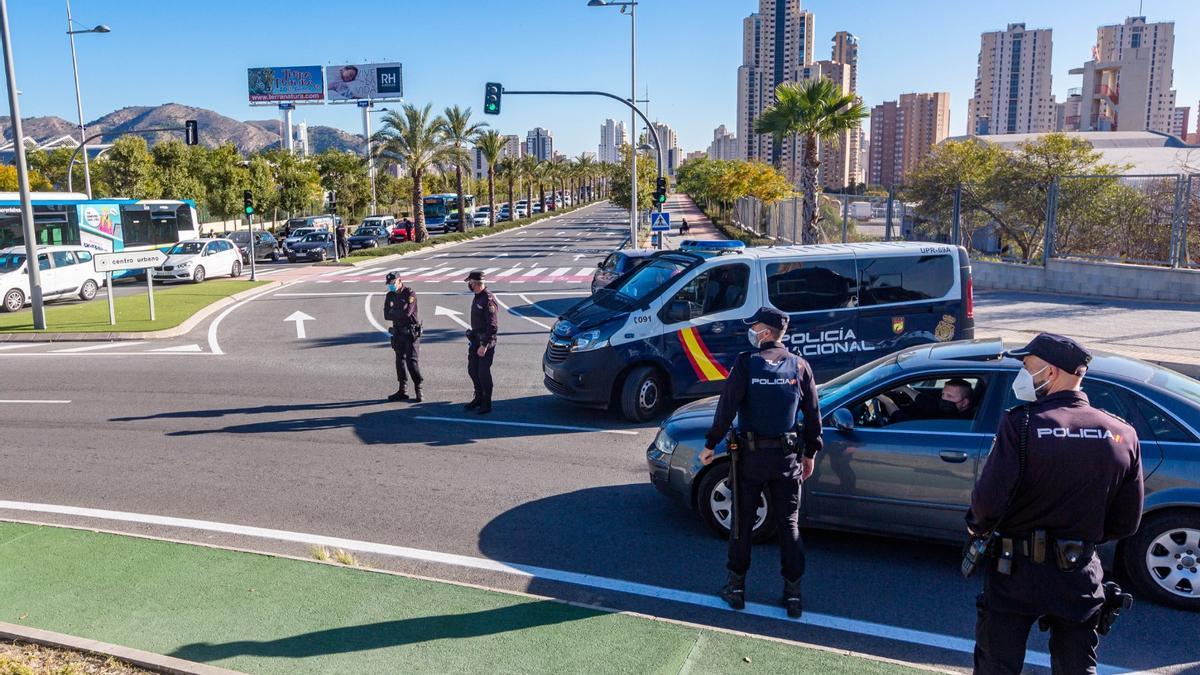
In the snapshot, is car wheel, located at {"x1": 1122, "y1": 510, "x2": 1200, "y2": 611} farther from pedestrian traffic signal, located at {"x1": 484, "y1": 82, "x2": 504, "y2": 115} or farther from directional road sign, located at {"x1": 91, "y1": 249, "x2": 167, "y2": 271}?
pedestrian traffic signal, located at {"x1": 484, "y1": 82, "x2": 504, "y2": 115}

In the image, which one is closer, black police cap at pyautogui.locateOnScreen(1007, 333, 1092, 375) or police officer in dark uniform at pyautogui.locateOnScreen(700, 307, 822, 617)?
black police cap at pyautogui.locateOnScreen(1007, 333, 1092, 375)

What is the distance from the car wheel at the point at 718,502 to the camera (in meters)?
6.22

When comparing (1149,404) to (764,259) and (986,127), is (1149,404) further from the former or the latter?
(986,127)

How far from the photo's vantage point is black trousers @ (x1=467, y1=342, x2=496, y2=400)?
10.6 metres

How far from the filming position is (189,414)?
1091cm

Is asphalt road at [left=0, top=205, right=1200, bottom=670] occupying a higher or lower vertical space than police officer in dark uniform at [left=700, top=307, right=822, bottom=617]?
lower

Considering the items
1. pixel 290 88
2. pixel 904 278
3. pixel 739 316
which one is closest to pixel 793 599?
pixel 739 316

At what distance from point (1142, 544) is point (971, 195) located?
17383 mm

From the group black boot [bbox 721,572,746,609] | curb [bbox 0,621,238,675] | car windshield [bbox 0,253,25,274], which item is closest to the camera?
curb [bbox 0,621,238,675]

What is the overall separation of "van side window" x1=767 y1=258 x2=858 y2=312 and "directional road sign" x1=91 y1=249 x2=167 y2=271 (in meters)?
14.7

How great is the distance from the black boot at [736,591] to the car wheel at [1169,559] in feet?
7.68

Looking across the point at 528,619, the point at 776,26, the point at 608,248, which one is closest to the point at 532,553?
the point at 528,619

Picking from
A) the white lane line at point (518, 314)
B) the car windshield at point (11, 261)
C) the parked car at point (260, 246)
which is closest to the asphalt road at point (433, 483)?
the white lane line at point (518, 314)

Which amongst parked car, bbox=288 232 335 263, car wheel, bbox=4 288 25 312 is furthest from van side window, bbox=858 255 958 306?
parked car, bbox=288 232 335 263
